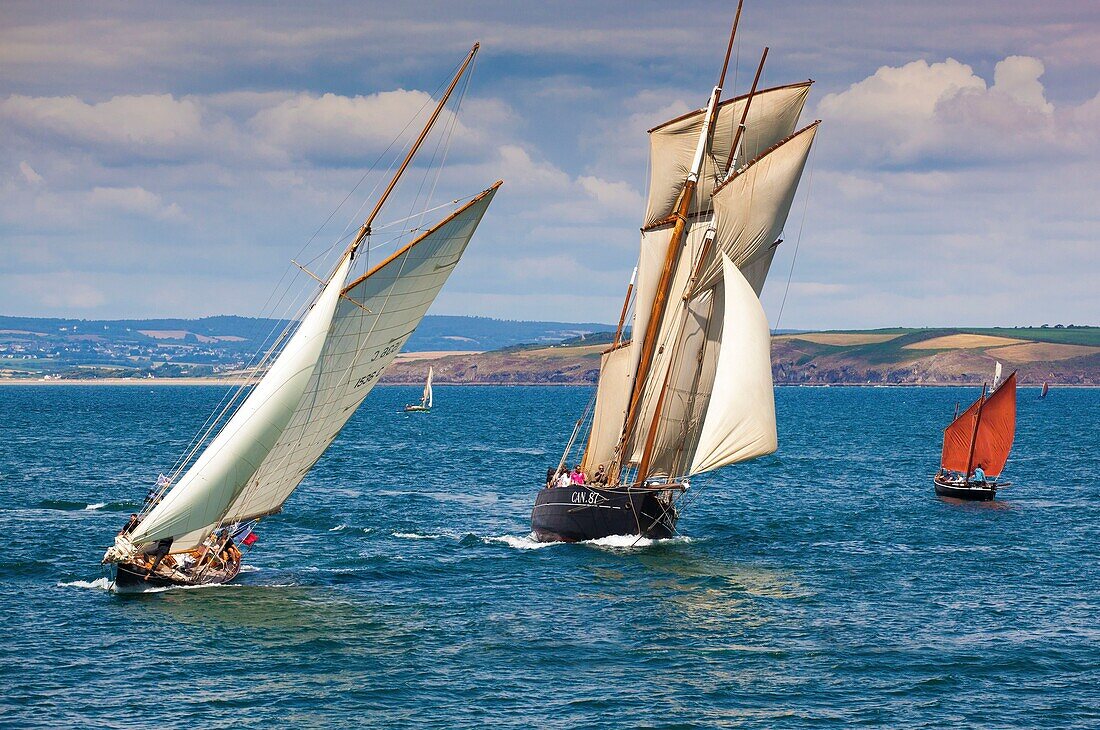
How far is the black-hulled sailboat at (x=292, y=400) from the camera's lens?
45094 mm

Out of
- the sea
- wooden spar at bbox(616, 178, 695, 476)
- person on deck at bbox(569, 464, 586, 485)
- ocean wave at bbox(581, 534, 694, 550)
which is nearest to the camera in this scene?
the sea

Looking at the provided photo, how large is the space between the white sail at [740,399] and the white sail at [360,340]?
13350 mm

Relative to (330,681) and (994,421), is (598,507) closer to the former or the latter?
(330,681)

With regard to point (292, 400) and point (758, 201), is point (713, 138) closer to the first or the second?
point (758, 201)

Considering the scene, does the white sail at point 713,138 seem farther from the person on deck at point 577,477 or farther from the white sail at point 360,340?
the white sail at point 360,340

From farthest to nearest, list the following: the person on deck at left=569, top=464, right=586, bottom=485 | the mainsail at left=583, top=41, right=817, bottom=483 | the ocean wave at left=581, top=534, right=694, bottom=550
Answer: the person on deck at left=569, top=464, right=586, bottom=485 < the mainsail at left=583, top=41, right=817, bottom=483 < the ocean wave at left=581, top=534, right=694, bottom=550

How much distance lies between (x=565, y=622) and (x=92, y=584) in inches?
764

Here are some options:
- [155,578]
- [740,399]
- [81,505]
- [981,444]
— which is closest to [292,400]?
[155,578]

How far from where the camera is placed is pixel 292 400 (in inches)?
1795

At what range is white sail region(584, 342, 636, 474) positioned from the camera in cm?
6550

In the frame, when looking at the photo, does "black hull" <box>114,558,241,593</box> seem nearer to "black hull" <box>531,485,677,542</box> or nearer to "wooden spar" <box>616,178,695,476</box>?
"black hull" <box>531,485,677,542</box>

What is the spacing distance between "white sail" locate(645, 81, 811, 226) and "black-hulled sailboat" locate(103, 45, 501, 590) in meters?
A: 20.3

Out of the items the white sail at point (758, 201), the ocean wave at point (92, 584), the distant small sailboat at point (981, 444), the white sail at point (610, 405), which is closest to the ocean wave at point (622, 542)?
the white sail at point (610, 405)

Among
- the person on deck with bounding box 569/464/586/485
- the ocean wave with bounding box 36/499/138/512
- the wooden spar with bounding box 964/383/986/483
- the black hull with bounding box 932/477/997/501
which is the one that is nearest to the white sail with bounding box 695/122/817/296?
the person on deck with bounding box 569/464/586/485
